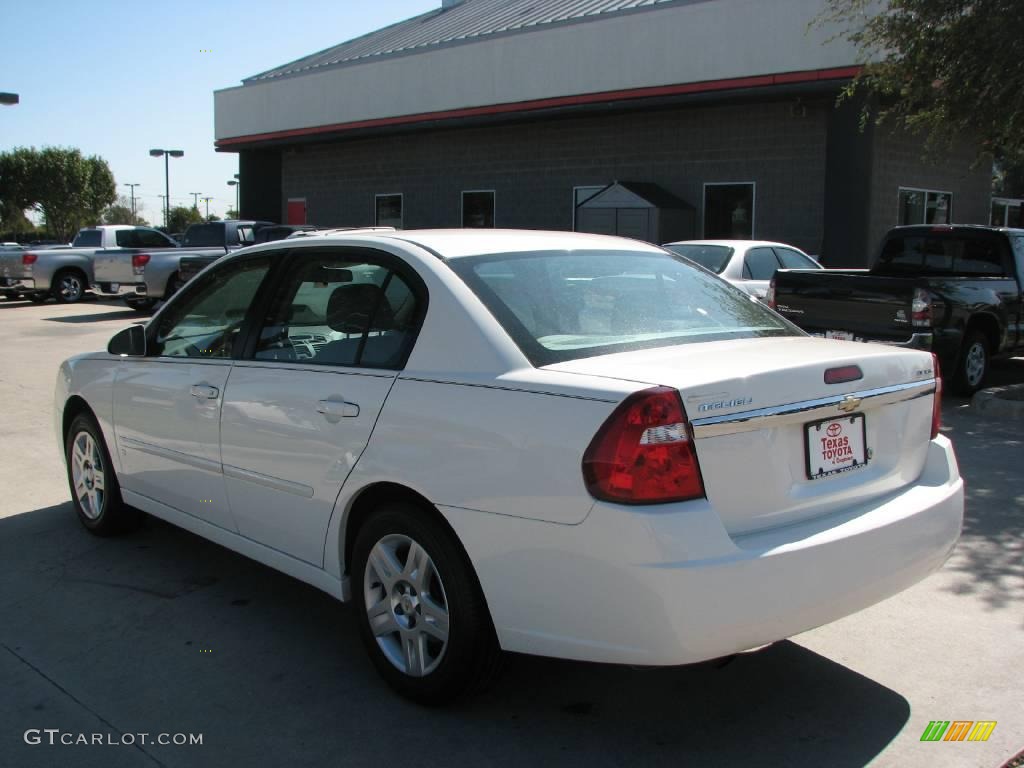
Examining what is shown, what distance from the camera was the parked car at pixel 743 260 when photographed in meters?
12.2

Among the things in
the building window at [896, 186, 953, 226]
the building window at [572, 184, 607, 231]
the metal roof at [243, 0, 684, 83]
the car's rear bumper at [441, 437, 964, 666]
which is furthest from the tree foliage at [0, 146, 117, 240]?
the car's rear bumper at [441, 437, 964, 666]

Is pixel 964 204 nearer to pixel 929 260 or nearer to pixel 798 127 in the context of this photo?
pixel 798 127

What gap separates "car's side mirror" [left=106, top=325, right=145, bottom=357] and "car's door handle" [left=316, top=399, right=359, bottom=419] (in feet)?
5.39

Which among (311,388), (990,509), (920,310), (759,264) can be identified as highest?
(759,264)

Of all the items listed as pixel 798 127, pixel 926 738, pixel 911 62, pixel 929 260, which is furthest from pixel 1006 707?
pixel 798 127

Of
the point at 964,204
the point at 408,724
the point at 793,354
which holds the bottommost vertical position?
the point at 408,724

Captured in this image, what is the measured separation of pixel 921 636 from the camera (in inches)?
165

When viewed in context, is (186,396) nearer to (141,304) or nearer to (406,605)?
(406,605)

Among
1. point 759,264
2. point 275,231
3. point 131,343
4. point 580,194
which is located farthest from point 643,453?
point 580,194

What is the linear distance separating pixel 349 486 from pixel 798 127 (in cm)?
1649

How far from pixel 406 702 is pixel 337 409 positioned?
3.55 ft

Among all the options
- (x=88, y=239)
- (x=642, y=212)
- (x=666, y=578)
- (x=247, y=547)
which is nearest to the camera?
(x=666, y=578)

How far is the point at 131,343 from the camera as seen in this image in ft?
16.5

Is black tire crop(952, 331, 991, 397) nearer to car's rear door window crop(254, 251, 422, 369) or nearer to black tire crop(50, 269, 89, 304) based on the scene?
car's rear door window crop(254, 251, 422, 369)
